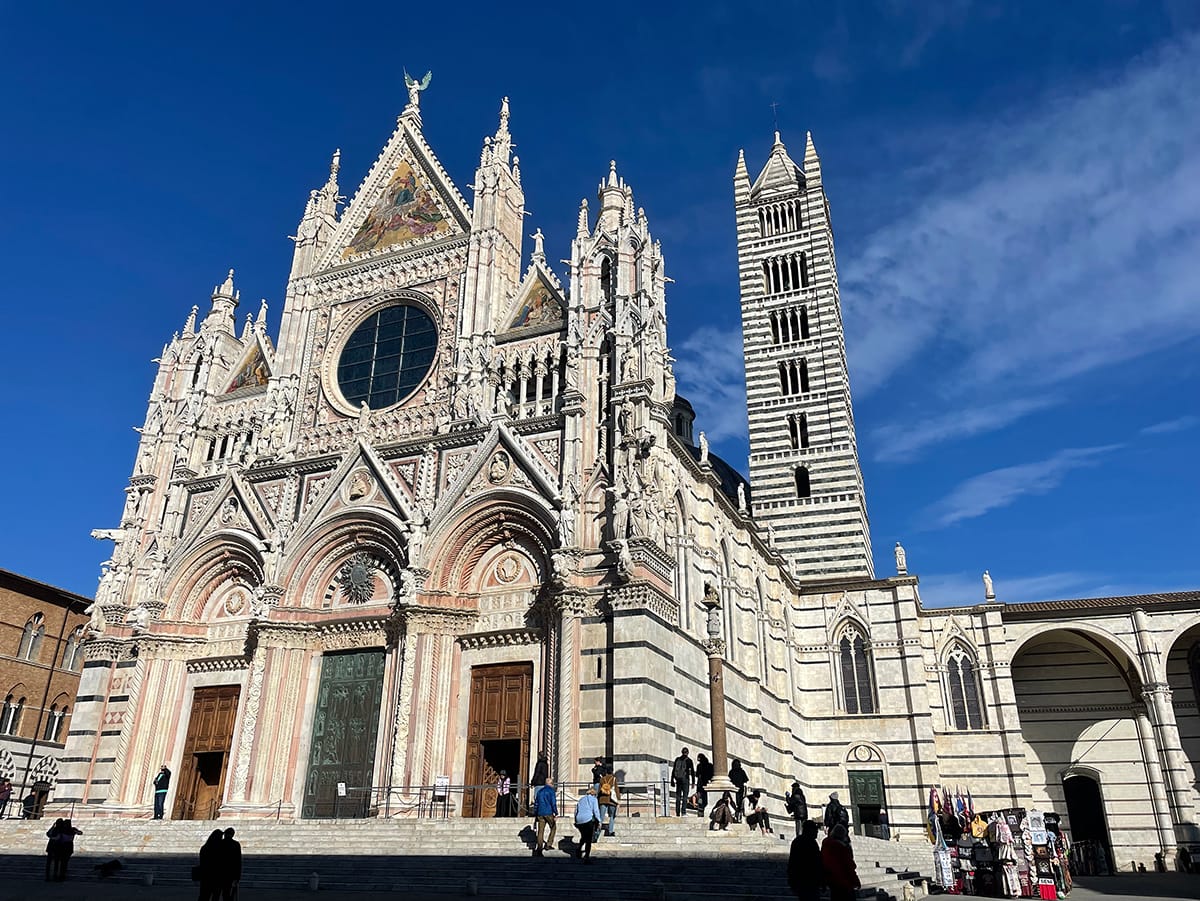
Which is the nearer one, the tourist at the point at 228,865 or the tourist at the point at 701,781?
the tourist at the point at 228,865

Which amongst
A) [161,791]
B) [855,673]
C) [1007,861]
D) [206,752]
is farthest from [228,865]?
[855,673]

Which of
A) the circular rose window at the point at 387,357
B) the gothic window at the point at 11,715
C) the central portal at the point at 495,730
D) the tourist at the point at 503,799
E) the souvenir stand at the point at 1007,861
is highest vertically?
the circular rose window at the point at 387,357

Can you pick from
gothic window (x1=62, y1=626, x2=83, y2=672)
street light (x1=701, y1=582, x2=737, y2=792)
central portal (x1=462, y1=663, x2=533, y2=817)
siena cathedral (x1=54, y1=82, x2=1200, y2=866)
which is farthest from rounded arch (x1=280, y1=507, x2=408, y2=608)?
gothic window (x1=62, y1=626, x2=83, y2=672)

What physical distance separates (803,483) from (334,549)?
20.9 metres

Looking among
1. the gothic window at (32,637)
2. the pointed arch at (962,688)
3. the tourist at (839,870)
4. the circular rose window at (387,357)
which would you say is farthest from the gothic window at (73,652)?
the tourist at (839,870)

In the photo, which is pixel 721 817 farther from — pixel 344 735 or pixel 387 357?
pixel 387 357

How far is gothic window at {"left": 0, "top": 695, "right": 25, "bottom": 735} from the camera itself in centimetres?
3259

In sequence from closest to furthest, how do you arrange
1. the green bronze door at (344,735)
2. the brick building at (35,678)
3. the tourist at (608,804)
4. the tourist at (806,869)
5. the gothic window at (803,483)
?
the tourist at (806,869), the tourist at (608,804), the green bronze door at (344,735), the brick building at (35,678), the gothic window at (803,483)

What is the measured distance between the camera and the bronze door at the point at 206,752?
2397 centimetres

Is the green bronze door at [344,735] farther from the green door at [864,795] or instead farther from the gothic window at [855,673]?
the gothic window at [855,673]

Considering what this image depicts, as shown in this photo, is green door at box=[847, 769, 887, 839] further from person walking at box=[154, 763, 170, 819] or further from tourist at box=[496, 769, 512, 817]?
person walking at box=[154, 763, 170, 819]

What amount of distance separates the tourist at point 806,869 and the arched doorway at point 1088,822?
27032mm

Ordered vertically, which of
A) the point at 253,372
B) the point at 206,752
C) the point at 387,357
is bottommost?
the point at 206,752

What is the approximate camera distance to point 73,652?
36.1 m
